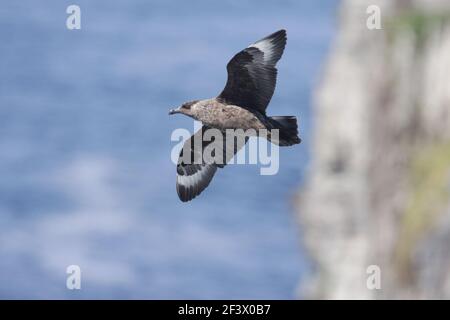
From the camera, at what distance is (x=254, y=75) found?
617 inches

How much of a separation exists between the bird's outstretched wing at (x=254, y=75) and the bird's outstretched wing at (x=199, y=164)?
707mm

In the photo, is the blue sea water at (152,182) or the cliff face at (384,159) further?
→ the blue sea water at (152,182)

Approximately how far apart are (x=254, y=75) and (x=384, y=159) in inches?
693

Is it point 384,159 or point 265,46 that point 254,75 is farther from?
point 384,159

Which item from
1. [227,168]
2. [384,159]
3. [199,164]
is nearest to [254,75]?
[199,164]

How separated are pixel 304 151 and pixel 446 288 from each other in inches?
1277

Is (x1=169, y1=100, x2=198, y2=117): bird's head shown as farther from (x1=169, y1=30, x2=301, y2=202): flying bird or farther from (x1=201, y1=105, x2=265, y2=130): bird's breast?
(x1=201, y1=105, x2=265, y2=130): bird's breast

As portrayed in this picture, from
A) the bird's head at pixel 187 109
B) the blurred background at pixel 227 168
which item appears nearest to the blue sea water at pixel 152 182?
the blurred background at pixel 227 168

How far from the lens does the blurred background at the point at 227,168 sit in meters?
31.0

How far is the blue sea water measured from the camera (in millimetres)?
61656

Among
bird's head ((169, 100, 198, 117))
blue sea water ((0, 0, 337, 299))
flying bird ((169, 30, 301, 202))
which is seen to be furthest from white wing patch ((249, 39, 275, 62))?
blue sea water ((0, 0, 337, 299))

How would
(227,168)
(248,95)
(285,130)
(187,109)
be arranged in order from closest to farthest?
1. (285,130)
2. (248,95)
3. (187,109)
4. (227,168)

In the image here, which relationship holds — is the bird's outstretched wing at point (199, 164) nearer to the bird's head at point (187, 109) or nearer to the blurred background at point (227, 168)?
the bird's head at point (187, 109)
